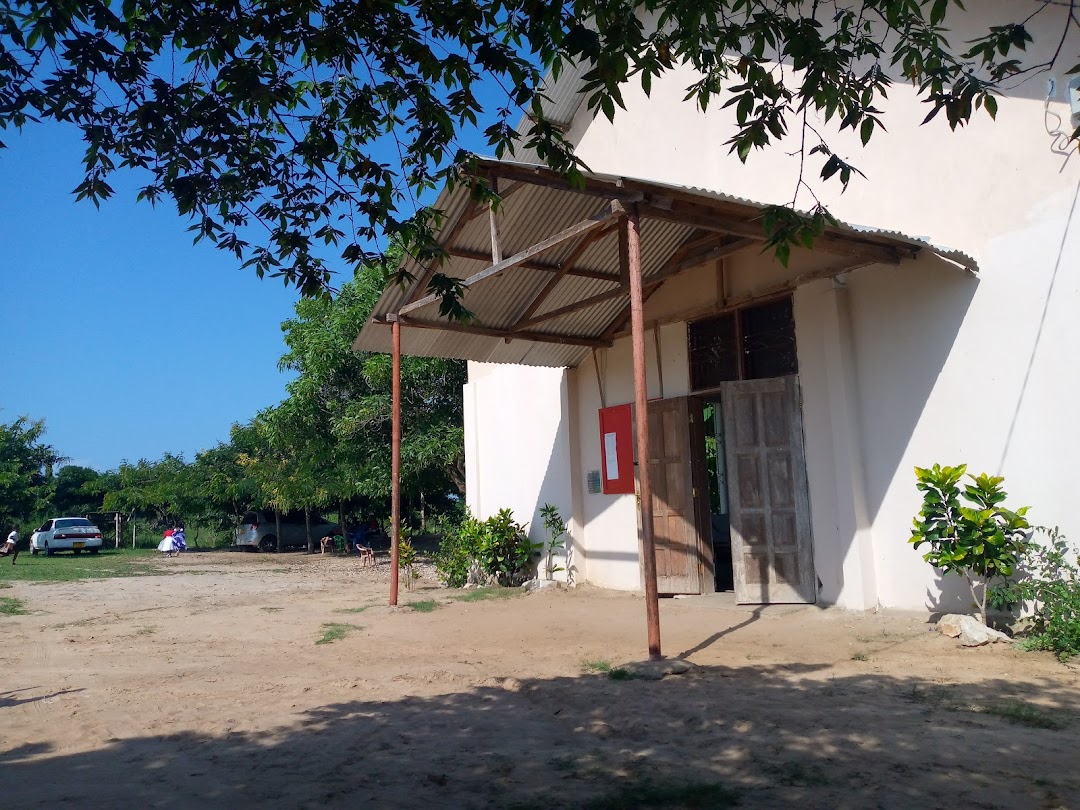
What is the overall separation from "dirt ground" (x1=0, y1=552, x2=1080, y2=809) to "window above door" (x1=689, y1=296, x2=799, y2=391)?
2.68m

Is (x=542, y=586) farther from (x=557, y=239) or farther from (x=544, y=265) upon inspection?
(x=557, y=239)

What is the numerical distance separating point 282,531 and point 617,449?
2215 cm

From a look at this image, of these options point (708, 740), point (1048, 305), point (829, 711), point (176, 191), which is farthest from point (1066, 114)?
point (176, 191)

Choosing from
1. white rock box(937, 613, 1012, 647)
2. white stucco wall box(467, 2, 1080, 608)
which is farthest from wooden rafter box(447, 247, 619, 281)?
white rock box(937, 613, 1012, 647)

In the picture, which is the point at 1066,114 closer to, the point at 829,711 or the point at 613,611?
the point at 829,711

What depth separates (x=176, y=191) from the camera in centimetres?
478

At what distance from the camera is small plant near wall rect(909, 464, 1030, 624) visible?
6773 mm

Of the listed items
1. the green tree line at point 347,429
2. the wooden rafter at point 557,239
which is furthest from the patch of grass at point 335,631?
the green tree line at point 347,429

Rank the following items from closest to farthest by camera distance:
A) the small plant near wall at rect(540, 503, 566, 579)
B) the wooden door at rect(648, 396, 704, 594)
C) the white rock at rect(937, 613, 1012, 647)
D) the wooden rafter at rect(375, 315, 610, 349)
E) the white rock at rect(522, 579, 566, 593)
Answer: the white rock at rect(937, 613, 1012, 647)
the wooden door at rect(648, 396, 704, 594)
the wooden rafter at rect(375, 315, 610, 349)
the white rock at rect(522, 579, 566, 593)
the small plant near wall at rect(540, 503, 566, 579)

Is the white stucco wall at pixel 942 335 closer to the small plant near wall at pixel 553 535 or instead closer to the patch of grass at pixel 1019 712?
the patch of grass at pixel 1019 712

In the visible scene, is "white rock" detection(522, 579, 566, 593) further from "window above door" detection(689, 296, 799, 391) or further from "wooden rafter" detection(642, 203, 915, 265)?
"wooden rafter" detection(642, 203, 915, 265)

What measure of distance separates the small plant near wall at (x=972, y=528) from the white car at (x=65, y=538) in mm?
28875

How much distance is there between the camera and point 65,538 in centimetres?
2877

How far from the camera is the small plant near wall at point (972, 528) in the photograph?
267 inches
